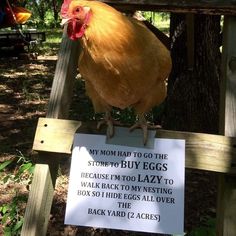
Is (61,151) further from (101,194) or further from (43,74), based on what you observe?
(43,74)

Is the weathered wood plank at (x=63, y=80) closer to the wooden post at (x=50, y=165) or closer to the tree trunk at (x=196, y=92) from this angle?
the wooden post at (x=50, y=165)

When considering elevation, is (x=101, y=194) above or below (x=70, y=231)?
below

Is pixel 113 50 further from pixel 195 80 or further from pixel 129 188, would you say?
pixel 195 80

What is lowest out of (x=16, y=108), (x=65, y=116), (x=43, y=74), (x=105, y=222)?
(x=105, y=222)

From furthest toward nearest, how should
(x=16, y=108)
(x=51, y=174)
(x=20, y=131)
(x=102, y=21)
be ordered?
(x=16, y=108) < (x=20, y=131) < (x=51, y=174) < (x=102, y=21)

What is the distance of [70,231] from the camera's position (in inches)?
133

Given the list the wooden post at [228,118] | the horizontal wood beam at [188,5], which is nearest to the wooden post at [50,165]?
the horizontal wood beam at [188,5]

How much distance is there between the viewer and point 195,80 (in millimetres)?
3717

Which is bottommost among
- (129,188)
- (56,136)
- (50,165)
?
(129,188)

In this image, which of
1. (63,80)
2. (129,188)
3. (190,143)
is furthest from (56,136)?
(190,143)

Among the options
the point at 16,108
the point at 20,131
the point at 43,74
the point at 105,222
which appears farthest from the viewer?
the point at 43,74

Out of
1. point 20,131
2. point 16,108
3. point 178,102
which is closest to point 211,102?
point 178,102

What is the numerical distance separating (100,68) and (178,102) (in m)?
2.23

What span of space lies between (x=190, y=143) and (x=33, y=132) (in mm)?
3755
